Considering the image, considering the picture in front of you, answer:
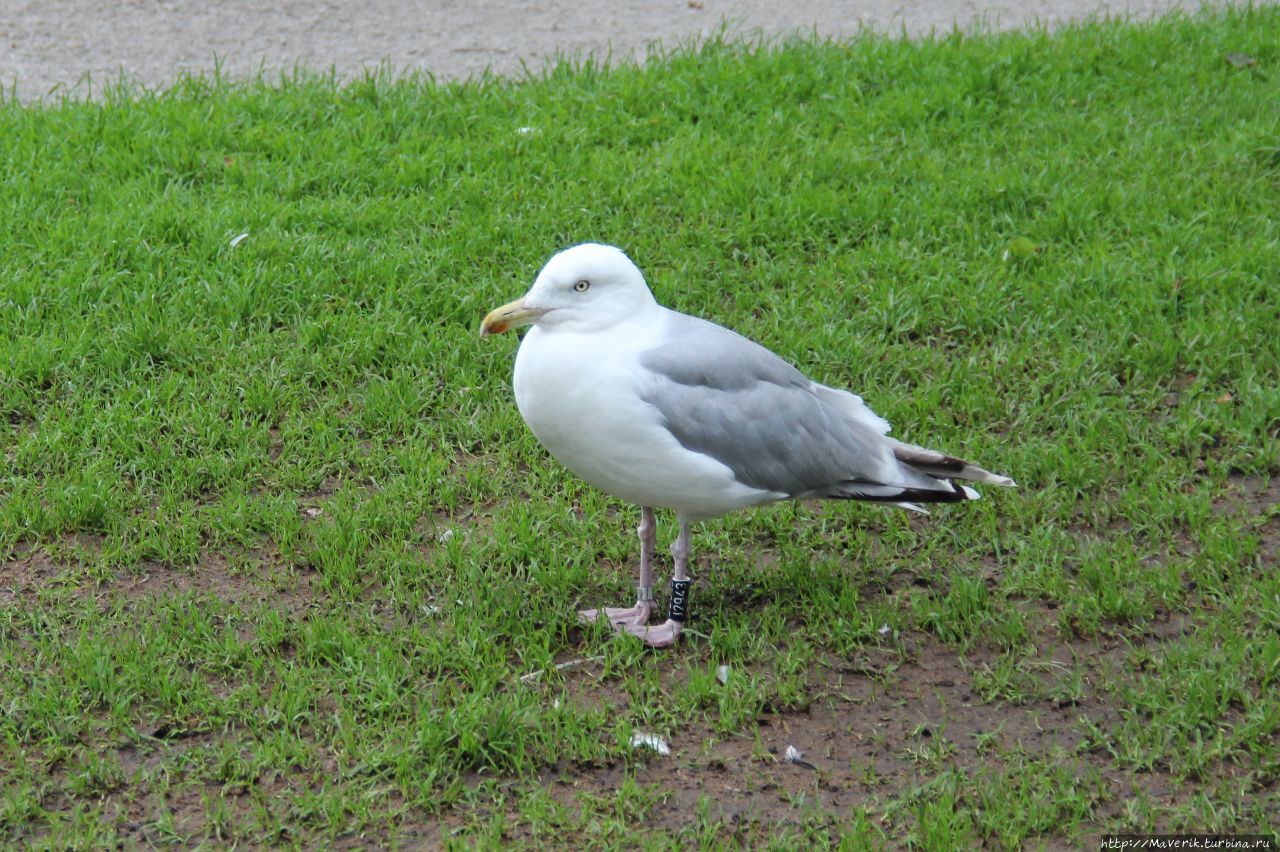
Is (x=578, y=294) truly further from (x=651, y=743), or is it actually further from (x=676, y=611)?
(x=651, y=743)

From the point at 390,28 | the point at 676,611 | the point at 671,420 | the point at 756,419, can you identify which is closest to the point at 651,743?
the point at 676,611

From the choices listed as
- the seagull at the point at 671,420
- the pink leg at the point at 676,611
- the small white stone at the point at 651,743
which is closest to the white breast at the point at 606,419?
the seagull at the point at 671,420

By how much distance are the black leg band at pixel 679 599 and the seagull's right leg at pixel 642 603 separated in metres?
0.10

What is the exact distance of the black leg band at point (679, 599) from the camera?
4391mm

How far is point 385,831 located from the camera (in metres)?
3.62

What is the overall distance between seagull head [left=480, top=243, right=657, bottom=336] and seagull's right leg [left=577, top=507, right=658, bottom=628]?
73 centimetres

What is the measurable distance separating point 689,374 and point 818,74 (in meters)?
4.08

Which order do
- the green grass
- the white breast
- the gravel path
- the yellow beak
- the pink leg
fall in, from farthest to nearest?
the gravel path → the pink leg → the yellow beak → the white breast → the green grass

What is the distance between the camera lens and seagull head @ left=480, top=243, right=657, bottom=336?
407 centimetres

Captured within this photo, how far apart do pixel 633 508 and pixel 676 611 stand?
757mm

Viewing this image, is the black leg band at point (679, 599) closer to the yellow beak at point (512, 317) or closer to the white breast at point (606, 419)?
the white breast at point (606, 419)

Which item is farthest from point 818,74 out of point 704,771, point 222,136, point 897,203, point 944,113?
point 704,771

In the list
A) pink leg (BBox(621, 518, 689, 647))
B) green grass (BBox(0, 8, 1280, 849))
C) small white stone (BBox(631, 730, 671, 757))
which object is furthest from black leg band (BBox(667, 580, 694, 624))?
small white stone (BBox(631, 730, 671, 757))

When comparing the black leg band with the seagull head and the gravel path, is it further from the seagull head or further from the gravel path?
the gravel path
